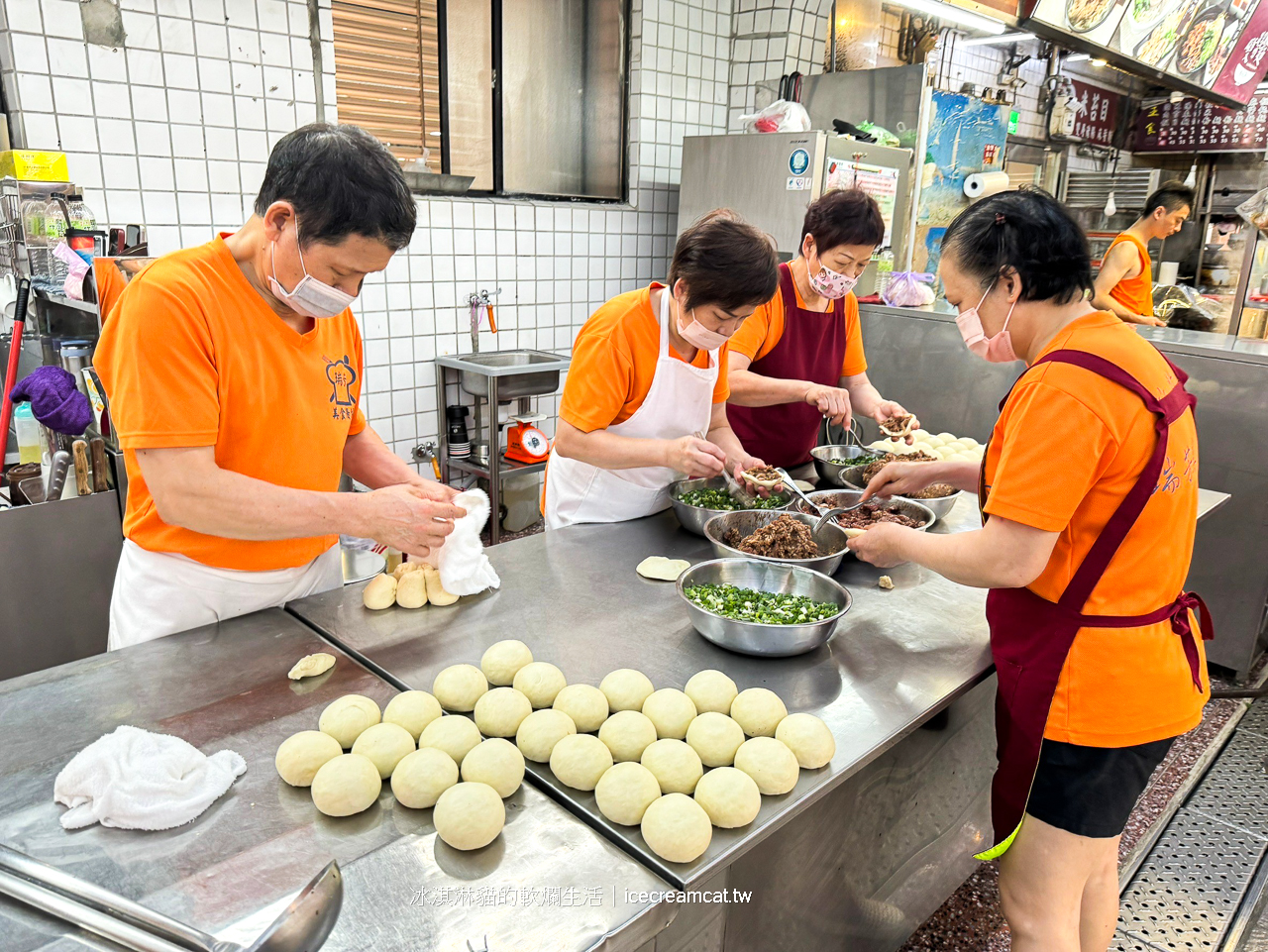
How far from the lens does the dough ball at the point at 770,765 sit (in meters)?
1.28

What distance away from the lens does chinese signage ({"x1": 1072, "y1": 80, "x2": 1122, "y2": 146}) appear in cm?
855

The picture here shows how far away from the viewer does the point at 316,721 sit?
1397 millimetres

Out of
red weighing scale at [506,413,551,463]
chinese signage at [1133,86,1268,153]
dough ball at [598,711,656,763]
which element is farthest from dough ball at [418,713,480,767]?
chinese signage at [1133,86,1268,153]

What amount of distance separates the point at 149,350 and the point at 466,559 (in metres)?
0.76

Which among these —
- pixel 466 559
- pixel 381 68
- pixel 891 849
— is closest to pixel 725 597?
pixel 466 559

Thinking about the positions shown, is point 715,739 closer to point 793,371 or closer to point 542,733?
point 542,733

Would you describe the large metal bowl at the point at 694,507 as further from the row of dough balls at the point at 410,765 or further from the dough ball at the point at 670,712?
the row of dough balls at the point at 410,765

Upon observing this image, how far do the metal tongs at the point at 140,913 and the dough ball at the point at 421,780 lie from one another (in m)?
0.16

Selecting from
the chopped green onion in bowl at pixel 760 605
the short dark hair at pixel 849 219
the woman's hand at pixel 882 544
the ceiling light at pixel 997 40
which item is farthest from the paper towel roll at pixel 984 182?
the chopped green onion in bowl at pixel 760 605

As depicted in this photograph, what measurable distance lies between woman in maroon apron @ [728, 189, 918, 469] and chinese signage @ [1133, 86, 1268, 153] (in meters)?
7.86

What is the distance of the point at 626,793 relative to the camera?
1211 mm

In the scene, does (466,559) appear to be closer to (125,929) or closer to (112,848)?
(112,848)

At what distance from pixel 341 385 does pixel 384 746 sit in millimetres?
891

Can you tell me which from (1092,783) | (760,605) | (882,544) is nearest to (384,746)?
(760,605)
